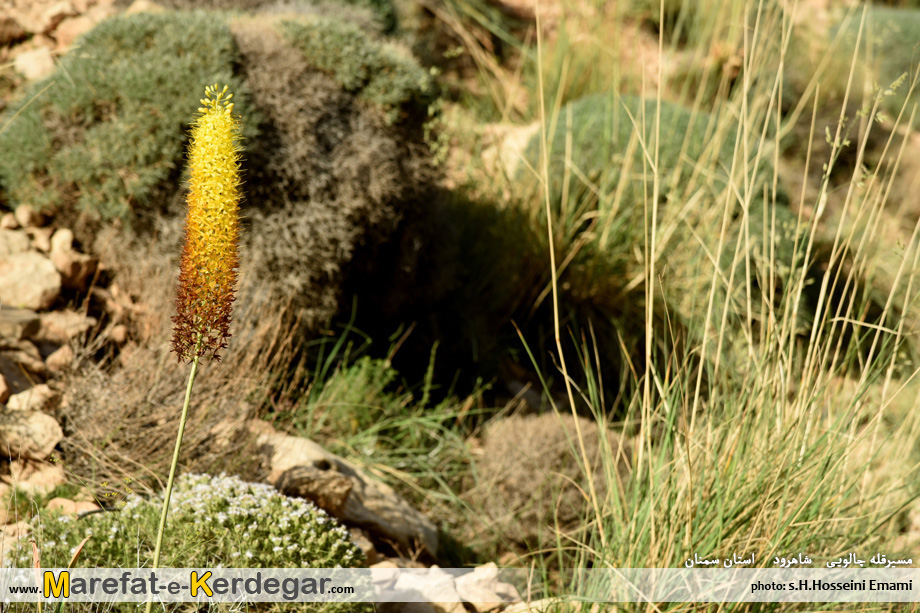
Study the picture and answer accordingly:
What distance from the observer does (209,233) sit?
50.3 inches

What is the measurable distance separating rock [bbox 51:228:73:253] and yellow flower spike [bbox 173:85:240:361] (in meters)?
2.29

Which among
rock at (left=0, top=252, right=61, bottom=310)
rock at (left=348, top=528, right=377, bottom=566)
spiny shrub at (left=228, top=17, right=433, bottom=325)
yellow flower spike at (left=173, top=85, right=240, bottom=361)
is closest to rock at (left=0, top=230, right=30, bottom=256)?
rock at (left=0, top=252, right=61, bottom=310)

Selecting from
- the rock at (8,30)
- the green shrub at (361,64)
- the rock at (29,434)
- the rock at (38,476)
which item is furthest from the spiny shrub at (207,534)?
the rock at (8,30)

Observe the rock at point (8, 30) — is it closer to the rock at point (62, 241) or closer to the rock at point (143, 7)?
the rock at point (143, 7)

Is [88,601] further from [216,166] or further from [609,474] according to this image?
[609,474]

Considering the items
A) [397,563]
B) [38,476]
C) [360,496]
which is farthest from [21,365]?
[397,563]

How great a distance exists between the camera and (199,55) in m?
3.47

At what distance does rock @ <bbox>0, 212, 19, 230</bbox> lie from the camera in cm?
329

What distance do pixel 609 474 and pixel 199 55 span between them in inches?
99.9

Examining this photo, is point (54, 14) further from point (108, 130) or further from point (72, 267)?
point (72, 267)

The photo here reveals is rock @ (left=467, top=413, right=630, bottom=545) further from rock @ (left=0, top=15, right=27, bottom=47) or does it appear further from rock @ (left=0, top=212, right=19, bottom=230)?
rock @ (left=0, top=15, right=27, bottom=47)

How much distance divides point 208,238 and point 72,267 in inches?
90.5

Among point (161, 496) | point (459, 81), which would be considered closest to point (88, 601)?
point (161, 496)

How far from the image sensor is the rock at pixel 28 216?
331 cm
